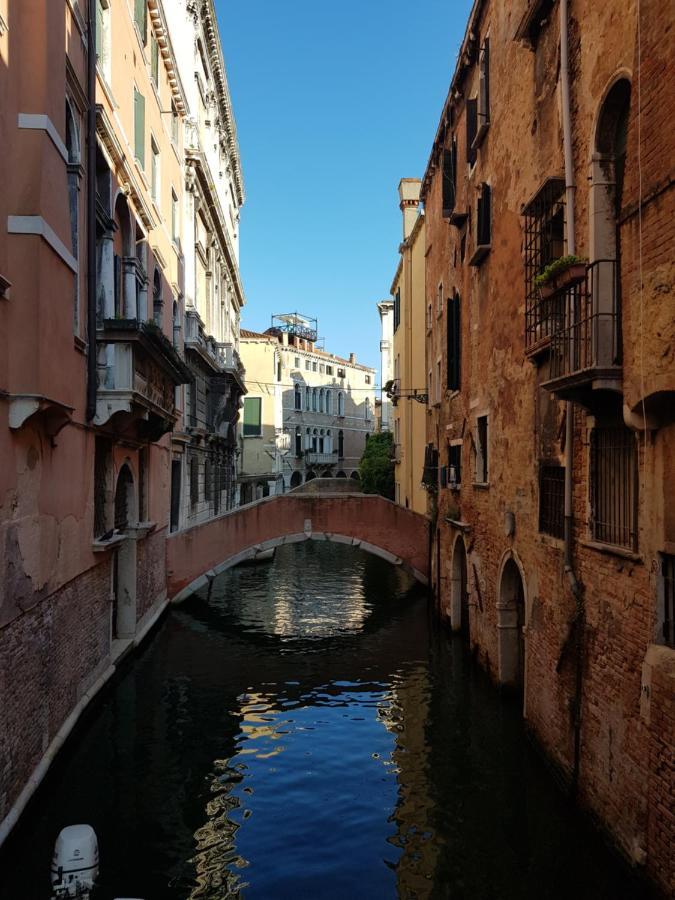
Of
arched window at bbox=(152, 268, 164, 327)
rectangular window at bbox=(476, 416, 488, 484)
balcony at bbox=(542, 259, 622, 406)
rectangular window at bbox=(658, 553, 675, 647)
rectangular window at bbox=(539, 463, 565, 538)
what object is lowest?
rectangular window at bbox=(658, 553, 675, 647)

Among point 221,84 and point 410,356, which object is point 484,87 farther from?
point 221,84

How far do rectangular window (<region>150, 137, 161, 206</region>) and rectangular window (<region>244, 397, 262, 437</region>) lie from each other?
25.9 metres

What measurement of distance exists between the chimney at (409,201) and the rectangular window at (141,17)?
14.2 m

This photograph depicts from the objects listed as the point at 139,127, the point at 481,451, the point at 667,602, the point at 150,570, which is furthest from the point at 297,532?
the point at 667,602

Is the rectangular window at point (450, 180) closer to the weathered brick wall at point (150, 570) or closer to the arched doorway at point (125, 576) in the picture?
the arched doorway at point (125, 576)

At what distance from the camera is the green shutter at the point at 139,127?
1370 centimetres

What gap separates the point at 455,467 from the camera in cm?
1534

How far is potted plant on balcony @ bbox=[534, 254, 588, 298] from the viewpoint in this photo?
6828 mm

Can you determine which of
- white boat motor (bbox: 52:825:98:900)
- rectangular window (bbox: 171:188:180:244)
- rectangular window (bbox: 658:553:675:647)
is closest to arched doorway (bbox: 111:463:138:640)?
rectangular window (bbox: 171:188:180:244)

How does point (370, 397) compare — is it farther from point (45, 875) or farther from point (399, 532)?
point (45, 875)

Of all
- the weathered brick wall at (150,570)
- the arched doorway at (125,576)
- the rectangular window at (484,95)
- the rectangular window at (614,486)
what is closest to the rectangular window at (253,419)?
the weathered brick wall at (150,570)

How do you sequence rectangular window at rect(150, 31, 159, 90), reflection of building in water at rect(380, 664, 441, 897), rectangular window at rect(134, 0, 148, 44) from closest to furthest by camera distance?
reflection of building in water at rect(380, 664, 441, 897)
rectangular window at rect(134, 0, 148, 44)
rectangular window at rect(150, 31, 159, 90)

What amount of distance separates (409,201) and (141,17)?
15392mm

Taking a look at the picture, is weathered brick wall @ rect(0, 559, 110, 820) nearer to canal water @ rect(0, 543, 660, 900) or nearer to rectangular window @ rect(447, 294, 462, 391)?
canal water @ rect(0, 543, 660, 900)
